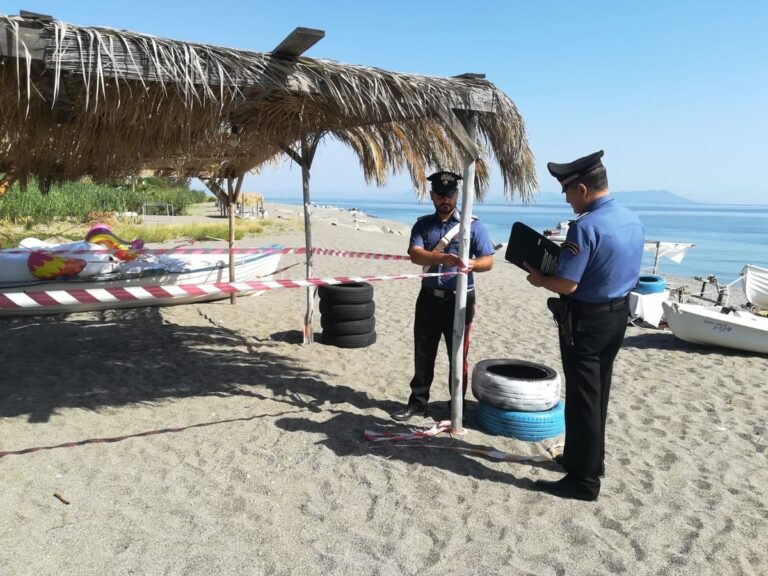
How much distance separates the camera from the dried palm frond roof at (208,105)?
10.9ft

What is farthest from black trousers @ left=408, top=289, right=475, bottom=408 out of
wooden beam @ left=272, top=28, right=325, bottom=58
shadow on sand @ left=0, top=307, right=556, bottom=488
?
wooden beam @ left=272, top=28, right=325, bottom=58

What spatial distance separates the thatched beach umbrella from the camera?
131 inches

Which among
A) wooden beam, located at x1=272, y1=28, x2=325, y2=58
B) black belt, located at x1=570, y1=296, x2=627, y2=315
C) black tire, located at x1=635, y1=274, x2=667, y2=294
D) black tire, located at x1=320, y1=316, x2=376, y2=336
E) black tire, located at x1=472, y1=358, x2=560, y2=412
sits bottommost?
black tire, located at x1=320, y1=316, x2=376, y2=336

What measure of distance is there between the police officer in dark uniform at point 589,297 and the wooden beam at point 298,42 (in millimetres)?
1748

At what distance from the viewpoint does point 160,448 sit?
13.0 feet

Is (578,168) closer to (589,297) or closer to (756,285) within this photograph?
(589,297)

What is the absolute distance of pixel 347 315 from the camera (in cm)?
664

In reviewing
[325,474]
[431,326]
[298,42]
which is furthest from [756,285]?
[298,42]

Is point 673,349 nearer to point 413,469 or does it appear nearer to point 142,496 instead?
point 413,469

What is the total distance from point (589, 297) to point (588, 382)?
0.52 metres

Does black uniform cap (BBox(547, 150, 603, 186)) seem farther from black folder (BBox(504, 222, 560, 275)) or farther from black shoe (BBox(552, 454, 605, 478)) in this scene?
black shoe (BBox(552, 454, 605, 478))

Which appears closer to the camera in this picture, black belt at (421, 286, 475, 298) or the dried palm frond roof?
the dried palm frond roof

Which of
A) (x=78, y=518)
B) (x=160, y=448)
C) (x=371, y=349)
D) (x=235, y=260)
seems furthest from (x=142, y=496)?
(x=235, y=260)

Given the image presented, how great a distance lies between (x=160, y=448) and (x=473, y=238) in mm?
2864
